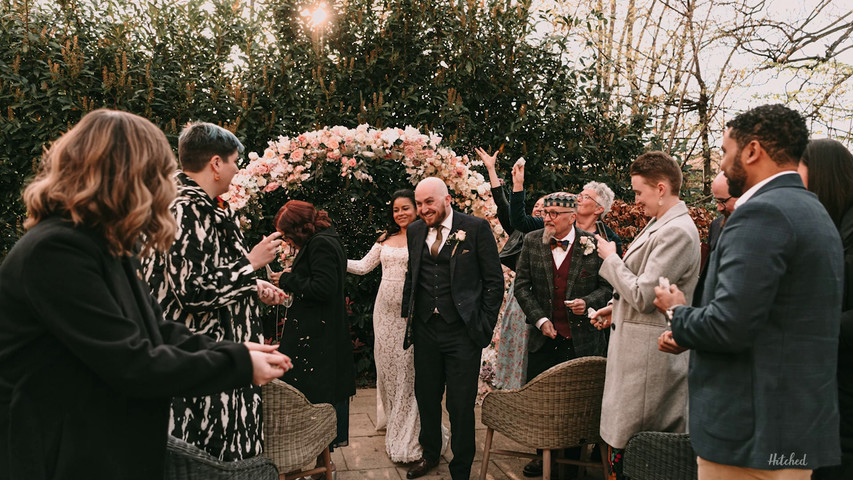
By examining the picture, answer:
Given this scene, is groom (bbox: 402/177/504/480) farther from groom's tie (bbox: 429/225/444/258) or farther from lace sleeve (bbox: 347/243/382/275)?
lace sleeve (bbox: 347/243/382/275)

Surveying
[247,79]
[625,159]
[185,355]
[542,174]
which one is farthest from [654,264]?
[247,79]

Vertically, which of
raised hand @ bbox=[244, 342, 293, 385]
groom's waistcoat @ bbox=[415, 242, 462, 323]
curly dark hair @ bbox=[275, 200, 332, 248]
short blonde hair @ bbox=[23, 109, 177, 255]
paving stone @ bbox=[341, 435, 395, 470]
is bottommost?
paving stone @ bbox=[341, 435, 395, 470]

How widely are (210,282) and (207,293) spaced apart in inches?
Answer: 1.9

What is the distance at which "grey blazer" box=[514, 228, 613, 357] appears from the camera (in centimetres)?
412

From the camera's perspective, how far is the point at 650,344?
3.13 meters

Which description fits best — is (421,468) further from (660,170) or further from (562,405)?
(660,170)

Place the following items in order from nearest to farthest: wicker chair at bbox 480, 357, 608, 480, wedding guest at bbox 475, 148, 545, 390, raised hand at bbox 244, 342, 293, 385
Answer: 1. raised hand at bbox 244, 342, 293, 385
2. wicker chair at bbox 480, 357, 608, 480
3. wedding guest at bbox 475, 148, 545, 390

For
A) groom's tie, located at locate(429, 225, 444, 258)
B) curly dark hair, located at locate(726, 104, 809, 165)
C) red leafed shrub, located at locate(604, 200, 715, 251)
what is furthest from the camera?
red leafed shrub, located at locate(604, 200, 715, 251)

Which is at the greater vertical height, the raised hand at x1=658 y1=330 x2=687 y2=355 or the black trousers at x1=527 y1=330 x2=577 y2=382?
the raised hand at x1=658 y1=330 x2=687 y2=355

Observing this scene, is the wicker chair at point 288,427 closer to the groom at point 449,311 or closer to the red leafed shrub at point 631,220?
the groom at point 449,311

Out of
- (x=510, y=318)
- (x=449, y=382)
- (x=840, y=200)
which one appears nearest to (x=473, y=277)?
(x=449, y=382)

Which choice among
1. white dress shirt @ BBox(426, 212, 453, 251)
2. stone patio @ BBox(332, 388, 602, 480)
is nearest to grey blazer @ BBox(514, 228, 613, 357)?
white dress shirt @ BBox(426, 212, 453, 251)

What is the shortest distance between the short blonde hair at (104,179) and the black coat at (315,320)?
100 inches

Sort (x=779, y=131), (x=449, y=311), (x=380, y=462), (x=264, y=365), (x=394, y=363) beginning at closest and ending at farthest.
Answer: (x=264, y=365) < (x=779, y=131) < (x=449, y=311) < (x=380, y=462) < (x=394, y=363)
